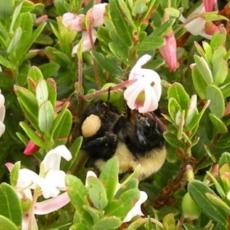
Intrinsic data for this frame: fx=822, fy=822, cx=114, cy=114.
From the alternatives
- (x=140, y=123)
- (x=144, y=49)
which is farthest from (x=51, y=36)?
(x=140, y=123)

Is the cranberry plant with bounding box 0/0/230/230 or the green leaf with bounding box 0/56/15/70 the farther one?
the green leaf with bounding box 0/56/15/70

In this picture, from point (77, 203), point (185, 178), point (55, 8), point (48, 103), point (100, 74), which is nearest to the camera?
point (77, 203)

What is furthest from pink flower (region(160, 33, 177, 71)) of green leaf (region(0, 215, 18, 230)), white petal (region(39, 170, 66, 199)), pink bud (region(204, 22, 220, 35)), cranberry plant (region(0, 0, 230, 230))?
green leaf (region(0, 215, 18, 230))

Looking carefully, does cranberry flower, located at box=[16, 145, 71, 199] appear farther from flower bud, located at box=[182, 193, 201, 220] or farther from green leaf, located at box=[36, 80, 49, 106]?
flower bud, located at box=[182, 193, 201, 220]

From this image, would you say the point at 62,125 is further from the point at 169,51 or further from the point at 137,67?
the point at 169,51

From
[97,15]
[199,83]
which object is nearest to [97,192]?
[199,83]

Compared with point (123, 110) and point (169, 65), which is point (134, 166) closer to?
point (123, 110)

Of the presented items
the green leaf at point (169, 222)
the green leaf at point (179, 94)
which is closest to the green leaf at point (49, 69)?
the green leaf at point (179, 94)
